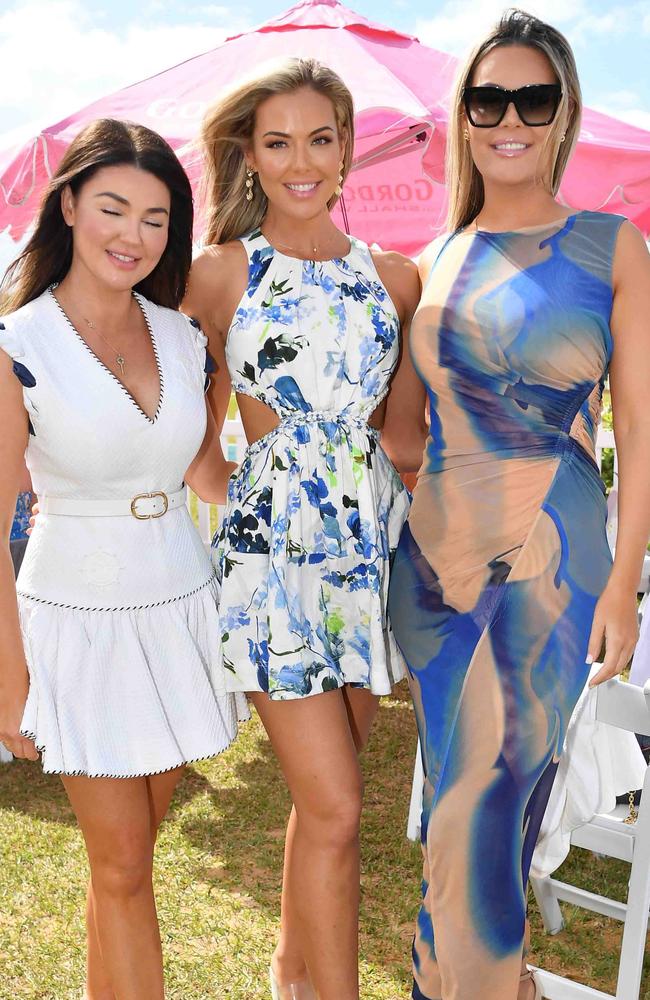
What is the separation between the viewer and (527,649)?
92.0 inches

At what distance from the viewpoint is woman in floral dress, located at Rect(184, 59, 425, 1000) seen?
2467 millimetres

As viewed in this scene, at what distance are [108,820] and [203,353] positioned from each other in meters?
1.11

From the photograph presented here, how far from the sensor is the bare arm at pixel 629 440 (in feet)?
7.48

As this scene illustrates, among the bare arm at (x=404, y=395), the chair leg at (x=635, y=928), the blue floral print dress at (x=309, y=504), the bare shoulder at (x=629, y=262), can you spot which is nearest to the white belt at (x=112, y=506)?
the blue floral print dress at (x=309, y=504)

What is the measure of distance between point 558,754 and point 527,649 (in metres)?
0.26

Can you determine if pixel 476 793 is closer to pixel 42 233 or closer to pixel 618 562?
pixel 618 562

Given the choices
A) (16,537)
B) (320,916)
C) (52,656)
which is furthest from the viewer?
(16,537)

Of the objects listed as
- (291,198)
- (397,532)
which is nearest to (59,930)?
(397,532)

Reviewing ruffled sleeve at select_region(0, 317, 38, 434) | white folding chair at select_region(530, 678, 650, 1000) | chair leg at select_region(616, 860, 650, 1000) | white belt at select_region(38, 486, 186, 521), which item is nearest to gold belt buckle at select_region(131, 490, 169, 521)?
white belt at select_region(38, 486, 186, 521)

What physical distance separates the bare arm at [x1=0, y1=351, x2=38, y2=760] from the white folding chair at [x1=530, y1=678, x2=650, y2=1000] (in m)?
1.46

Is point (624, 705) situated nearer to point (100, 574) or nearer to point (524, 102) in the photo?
point (100, 574)

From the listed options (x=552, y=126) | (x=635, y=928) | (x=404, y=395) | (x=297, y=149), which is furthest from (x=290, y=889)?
(x=552, y=126)

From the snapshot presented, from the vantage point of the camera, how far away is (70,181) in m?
2.35

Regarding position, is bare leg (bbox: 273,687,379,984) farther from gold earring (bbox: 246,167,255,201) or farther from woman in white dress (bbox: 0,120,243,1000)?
gold earring (bbox: 246,167,255,201)
